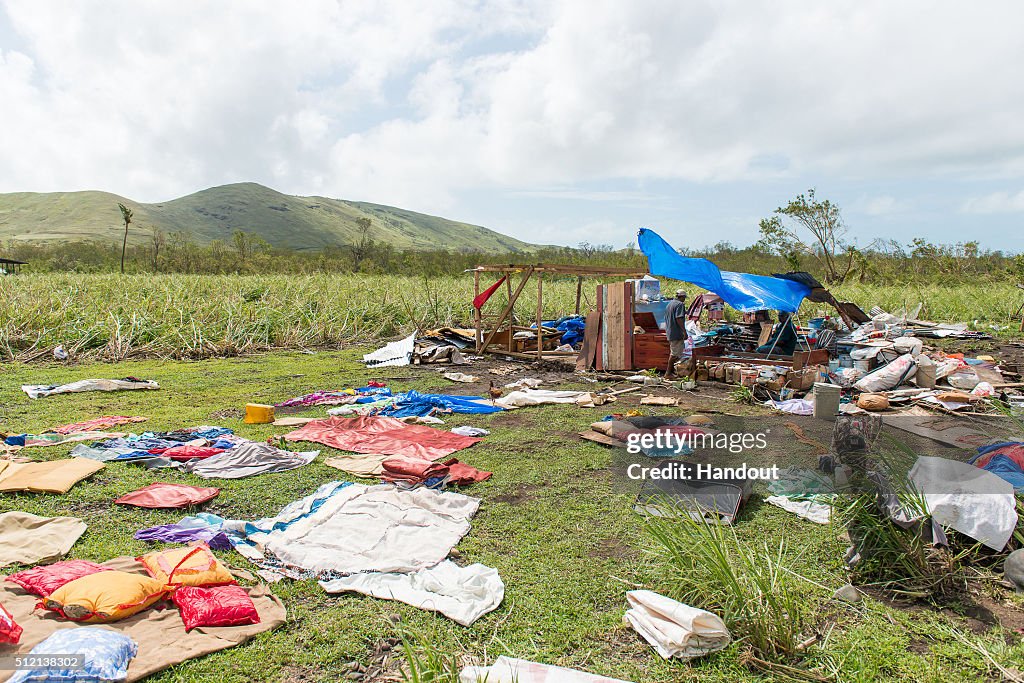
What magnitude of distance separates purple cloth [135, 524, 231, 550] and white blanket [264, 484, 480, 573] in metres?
0.26

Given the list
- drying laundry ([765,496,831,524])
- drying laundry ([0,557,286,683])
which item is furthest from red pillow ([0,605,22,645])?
drying laundry ([765,496,831,524])

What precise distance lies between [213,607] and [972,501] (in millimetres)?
3894

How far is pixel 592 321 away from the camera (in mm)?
10367

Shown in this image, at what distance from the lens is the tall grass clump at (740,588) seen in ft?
8.32

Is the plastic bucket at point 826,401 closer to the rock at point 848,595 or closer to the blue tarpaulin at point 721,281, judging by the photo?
the blue tarpaulin at point 721,281

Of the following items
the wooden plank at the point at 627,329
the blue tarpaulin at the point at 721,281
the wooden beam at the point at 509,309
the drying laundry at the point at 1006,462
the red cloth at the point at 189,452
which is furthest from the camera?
the wooden beam at the point at 509,309

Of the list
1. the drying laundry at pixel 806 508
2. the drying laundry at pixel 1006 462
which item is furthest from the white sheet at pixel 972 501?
the drying laundry at pixel 806 508

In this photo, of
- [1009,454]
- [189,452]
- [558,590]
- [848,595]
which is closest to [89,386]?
[189,452]

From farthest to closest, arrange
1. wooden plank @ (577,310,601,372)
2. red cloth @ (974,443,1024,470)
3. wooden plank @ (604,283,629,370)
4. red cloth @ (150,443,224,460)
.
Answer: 1. wooden plank @ (577,310,601,372)
2. wooden plank @ (604,283,629,370)
3. red cloth @ (150,443,224,460)
4. red cloth @ (974,443,1024,470)

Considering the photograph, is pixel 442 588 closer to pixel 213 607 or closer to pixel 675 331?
pixel 213 607

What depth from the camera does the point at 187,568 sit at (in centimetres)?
300

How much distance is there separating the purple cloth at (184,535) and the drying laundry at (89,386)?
5.86 m

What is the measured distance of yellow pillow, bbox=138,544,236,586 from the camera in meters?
2.93

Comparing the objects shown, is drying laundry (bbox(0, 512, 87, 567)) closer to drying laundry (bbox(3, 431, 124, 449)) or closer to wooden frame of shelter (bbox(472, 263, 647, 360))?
drying laundry (bbox(3, 431, 124, 449))
